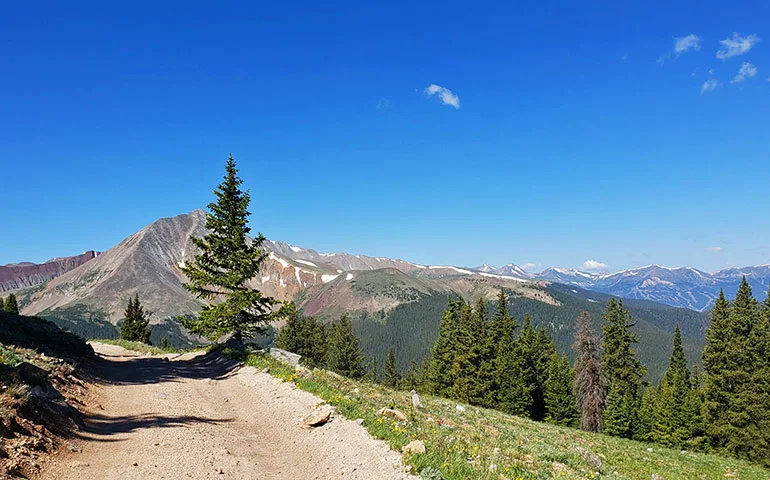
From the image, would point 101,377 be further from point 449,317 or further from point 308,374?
point 449,317

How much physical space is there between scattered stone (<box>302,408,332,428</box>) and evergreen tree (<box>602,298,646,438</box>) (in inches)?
1772

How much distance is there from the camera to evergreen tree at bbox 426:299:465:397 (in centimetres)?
5363

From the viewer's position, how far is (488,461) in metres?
9.81

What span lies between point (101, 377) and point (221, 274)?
10394mm

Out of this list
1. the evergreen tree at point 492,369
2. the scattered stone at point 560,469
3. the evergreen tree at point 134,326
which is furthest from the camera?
the evergreen tree at point 134,326

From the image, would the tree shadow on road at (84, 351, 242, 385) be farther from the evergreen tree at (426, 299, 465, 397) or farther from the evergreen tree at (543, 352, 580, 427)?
the evergreen tree at (543, 352, 580, 427)

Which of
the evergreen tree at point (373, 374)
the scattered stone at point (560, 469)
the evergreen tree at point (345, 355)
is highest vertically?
the scattered stone at point (560, 469)

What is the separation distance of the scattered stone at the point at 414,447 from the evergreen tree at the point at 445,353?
142 ft

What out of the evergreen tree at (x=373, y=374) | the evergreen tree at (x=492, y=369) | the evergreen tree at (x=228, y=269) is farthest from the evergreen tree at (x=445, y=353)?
the evergreen tree at (x=228, y=269)

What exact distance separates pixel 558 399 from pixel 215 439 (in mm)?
51510

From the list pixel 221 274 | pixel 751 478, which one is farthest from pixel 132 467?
pixel 751 478

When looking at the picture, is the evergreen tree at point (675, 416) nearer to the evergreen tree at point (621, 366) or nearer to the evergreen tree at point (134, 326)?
the evergreen tree at point (621, 366)

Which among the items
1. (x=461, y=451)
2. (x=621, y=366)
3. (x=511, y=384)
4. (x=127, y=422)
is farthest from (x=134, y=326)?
(x=621, y=366)

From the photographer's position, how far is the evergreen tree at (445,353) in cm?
5363
